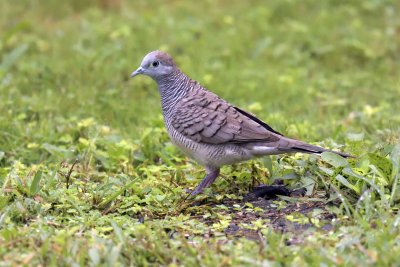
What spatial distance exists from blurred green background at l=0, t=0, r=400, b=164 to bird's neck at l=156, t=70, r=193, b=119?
4.54ft

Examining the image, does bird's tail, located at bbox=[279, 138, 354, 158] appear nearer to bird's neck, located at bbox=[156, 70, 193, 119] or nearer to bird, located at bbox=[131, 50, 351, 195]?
bird, located at bbox=[131, 50, 351, 195]

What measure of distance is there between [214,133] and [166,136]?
1.55 m

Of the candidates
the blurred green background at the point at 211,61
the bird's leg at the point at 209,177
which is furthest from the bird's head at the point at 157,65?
the blurred green background at the point at 211,61

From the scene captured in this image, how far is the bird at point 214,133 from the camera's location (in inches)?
237

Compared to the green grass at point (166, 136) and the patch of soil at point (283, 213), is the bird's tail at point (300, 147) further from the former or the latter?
the patch of soil at point (283, 213)

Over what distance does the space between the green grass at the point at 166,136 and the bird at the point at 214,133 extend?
24 cm

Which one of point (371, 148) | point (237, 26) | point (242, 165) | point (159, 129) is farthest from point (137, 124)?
point (237, 26)

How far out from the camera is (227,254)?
464 cm

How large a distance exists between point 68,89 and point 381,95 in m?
3.87

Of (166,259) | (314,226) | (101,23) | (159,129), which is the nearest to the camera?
(166,259)

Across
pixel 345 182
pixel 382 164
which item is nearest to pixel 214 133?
pixel 345 182

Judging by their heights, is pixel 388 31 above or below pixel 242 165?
above

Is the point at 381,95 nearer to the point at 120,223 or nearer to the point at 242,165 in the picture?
the point at 242,165

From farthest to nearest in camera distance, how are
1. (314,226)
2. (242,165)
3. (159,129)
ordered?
(159,129), (242,165), (314,226)
